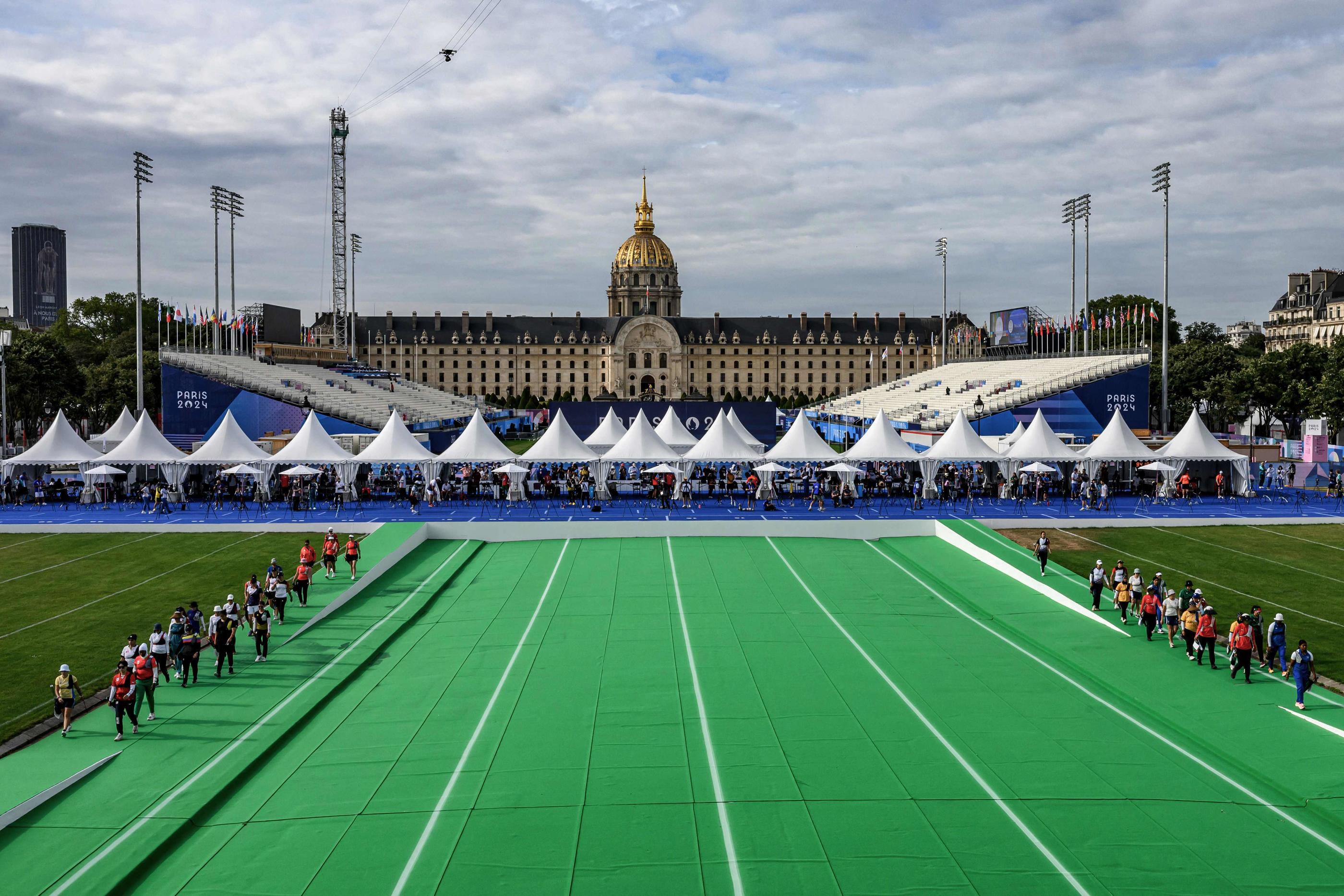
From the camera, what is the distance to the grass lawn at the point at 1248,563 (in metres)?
23.2

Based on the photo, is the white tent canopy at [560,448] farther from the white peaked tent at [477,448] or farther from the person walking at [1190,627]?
the person walking at [1190,627]

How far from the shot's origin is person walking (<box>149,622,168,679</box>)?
17.8 metres

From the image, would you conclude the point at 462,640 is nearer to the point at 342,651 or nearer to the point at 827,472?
the point at 342,651

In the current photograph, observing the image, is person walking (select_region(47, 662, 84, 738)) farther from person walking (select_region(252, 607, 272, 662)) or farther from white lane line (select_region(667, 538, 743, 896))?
white lane line (select_region(667, 538, 743, 896))

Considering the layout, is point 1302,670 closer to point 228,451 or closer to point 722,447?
point 722,447

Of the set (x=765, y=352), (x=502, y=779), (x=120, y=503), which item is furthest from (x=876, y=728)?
(x=765, y=352)

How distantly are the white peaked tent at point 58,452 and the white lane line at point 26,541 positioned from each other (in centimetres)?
778

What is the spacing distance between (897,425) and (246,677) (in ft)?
168

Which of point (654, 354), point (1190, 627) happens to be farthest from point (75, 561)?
point (654, 354)

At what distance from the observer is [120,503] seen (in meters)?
40.2

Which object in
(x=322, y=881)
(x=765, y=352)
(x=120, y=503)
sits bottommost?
(x=322, y=881)

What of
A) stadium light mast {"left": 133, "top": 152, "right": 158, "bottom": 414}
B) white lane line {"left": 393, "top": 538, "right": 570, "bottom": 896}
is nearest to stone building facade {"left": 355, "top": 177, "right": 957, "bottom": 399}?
stadium light mast {"left": 133, "top": 152, "right": 158, "bottom": 414}

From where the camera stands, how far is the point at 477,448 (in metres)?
41.2

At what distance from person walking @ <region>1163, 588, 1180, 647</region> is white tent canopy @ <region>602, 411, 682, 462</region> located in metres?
21.8
